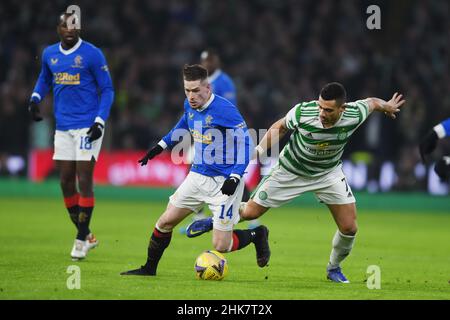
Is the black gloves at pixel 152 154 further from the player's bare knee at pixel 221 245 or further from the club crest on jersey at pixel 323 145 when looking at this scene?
the club crest on jersey at pixel 323 145

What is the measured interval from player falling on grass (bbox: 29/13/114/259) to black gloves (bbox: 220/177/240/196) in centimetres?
250

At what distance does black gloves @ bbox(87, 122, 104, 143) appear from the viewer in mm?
10477

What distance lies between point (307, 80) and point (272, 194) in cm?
1326

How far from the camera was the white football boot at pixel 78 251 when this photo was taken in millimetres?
10555

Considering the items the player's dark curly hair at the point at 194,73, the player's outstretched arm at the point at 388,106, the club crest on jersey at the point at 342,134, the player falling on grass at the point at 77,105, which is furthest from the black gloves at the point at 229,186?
the player falling on grass at the point at 77,105

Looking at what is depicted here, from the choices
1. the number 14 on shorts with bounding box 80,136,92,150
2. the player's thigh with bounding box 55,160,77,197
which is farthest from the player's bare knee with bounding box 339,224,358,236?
the player's thigh with bounding box 55,160,77,197

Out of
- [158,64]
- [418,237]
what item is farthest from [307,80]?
[418,237]

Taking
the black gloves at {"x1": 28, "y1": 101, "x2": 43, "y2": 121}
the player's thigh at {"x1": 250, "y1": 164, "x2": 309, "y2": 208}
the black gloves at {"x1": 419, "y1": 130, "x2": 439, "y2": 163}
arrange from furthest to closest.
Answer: the black gloves at {"x1": 28, "y1": 101, "x2": 43, "y2": 121}, the player's thigh at {"x1": 250, "y1": 164, "x2": 309, "y2": 208}, the black gloves at {"x1": 419, "y1": 130, "x2": 439, "y2": 163}

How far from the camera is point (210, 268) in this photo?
909 centimetres

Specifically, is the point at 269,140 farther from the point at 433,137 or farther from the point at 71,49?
the point at 71,49

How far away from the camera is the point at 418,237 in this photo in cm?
1492

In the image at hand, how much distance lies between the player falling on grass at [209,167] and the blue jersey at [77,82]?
6.28ft

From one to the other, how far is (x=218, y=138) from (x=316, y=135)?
38.0 inches

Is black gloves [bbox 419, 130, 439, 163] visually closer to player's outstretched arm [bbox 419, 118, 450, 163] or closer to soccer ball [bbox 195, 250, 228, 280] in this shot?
player's outstretched arm [bbox 419, 118, 450, 163]
